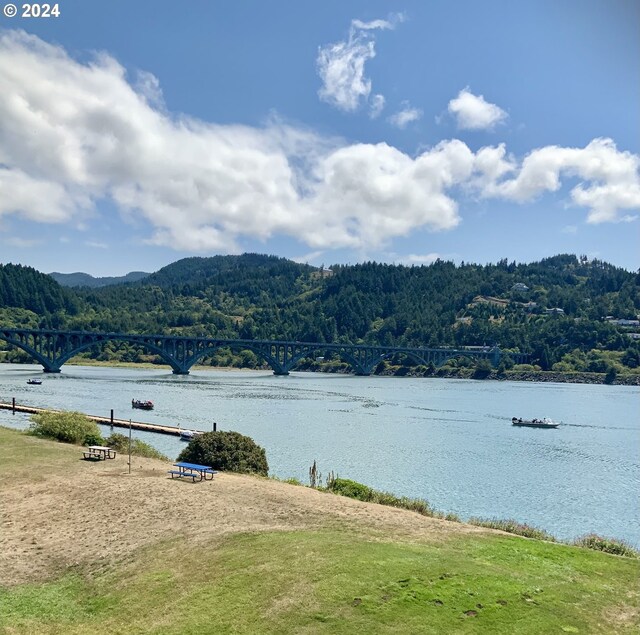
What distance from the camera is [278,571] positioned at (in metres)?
17.9

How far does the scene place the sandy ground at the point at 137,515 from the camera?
21.7 metres

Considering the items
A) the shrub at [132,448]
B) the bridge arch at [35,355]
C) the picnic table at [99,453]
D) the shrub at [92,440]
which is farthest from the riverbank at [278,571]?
the bridge arch at [35,355]

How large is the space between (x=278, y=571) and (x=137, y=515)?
31.4 ft

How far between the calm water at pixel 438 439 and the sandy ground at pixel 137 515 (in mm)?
13605

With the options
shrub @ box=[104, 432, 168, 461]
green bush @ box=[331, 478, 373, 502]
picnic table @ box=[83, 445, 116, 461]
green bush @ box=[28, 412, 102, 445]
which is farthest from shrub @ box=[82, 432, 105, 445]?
green bush @ box=[331, 478, 373, 502]

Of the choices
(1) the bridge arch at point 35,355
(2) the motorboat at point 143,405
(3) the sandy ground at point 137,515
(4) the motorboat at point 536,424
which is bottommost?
→ (4) the motorboat at point 536,424

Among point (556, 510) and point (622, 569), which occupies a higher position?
point (622, 569)

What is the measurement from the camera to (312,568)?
58.5 ft

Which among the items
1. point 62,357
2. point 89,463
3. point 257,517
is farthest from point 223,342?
point 257,517

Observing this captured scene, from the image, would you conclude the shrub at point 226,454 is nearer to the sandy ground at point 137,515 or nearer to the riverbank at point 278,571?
the sandy ground at point 137,515

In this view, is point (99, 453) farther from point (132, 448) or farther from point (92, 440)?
point (92, 440)

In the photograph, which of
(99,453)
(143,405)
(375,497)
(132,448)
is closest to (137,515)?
(375,497)

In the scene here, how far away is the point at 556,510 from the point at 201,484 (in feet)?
79.0

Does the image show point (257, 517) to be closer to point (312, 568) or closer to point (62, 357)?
point (312, 568)
